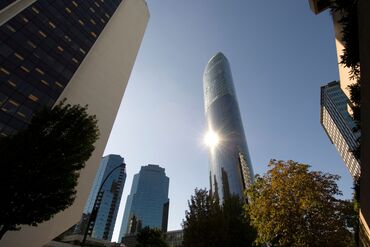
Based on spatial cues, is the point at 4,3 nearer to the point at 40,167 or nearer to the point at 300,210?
the point at 40,167

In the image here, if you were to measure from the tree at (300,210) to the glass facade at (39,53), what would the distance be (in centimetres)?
3437

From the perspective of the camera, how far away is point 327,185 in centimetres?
1553

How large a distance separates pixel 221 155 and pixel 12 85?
16825 centimetres

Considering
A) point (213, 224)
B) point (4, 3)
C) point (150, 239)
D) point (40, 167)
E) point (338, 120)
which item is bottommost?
point (213, 224)

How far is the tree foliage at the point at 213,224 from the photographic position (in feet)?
53.6

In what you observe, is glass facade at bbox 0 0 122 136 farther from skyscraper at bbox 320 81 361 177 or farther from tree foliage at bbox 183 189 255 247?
skyscraper at bbox 320 81 361 177

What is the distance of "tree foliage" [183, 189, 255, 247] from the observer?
16.3 meters

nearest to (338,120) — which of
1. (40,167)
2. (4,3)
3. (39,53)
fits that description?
(39,53)

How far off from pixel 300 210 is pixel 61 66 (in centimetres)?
4488

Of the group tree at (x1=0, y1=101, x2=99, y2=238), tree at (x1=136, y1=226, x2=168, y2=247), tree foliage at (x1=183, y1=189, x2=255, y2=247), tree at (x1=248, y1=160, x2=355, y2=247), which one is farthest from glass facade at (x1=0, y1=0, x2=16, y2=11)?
tree at (x1=248, y1=160, x2=355, y2=247)

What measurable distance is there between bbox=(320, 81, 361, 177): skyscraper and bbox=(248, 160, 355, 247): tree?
14171 cm

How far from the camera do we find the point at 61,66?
136 ft

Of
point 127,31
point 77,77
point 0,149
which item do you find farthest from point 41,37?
point 0,149

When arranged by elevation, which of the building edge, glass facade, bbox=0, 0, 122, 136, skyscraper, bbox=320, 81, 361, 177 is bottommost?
the building edge
